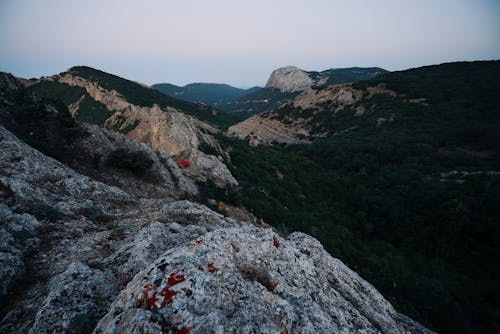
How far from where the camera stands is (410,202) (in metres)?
26.3

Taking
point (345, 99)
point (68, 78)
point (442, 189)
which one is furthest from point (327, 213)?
point (68, 78)

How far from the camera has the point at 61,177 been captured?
890 cm

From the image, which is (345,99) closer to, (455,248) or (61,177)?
(455,248)

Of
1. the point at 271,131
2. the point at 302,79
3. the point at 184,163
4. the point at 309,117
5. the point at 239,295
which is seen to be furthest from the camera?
the point at 302,79

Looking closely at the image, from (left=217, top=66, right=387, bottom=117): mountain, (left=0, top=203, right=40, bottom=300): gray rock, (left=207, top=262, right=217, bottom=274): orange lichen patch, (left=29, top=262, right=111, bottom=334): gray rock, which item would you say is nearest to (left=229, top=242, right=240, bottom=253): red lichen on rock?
(left=207, top=262, right=217, bottom=274): orange lichen patch

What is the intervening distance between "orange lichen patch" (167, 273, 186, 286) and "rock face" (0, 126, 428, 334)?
0.05 feet

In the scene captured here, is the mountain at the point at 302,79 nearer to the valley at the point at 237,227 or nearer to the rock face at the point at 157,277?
the valley at the point at 237,227

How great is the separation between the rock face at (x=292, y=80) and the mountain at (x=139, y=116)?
305 ft

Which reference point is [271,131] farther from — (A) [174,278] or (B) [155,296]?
(B) [155,296]

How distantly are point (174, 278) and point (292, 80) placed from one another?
193 metres

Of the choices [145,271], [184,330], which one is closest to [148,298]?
[145,271]

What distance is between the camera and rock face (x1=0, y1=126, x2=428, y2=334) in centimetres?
324

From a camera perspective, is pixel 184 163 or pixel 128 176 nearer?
pixel 128 176

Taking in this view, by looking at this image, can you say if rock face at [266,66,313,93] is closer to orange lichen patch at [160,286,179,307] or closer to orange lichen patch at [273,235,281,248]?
orange lichen patch at [273,235,281,248]
